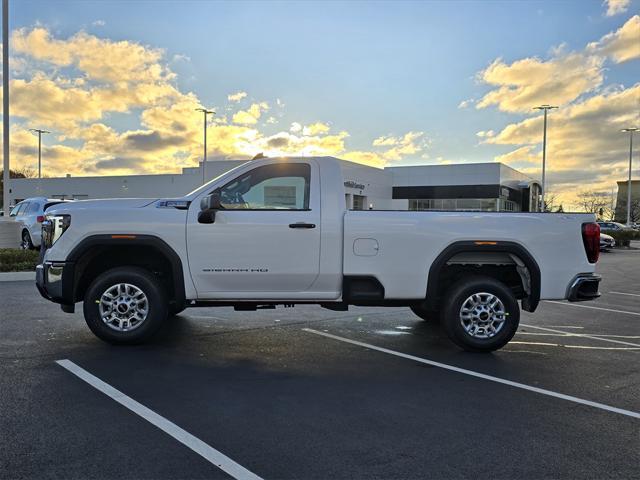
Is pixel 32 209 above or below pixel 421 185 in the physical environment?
below

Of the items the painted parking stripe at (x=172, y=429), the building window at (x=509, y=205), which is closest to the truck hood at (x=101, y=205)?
the painted parking stripe at (x=172, y=429)

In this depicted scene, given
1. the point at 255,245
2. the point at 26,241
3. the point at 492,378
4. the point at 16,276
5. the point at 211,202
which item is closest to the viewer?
the point at 492,378

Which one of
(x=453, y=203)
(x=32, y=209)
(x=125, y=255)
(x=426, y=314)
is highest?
(x=453, y=203)

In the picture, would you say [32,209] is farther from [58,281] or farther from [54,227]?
[58,281]

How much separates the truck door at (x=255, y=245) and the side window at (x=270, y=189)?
0.04ft

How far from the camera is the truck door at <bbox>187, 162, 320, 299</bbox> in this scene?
579cm

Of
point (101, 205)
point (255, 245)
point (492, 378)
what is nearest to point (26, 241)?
point (101, 205)

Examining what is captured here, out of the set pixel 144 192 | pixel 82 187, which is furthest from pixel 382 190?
pixel 82 187

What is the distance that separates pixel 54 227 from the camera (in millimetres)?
5934

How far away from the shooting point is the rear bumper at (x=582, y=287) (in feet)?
19.5

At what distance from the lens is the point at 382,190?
5316 centimetres

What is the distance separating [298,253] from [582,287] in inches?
130

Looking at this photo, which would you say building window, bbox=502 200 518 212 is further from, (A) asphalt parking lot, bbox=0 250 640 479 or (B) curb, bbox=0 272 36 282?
(A) asphalt parking lot, bbox=0 250 640 479

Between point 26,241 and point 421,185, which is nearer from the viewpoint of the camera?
point 26,241
